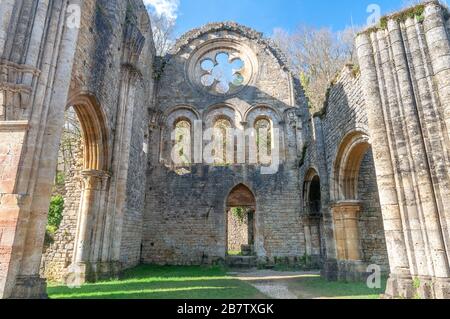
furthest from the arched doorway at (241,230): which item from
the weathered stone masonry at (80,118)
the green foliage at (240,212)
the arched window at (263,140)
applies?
the weathered stone masonry at (80,118)

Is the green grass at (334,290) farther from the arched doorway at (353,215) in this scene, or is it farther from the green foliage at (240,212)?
the green foliage at (240,212)

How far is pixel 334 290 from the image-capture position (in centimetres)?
662

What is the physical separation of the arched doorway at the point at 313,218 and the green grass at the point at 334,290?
388 cm

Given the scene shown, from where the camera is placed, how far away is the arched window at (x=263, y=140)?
13927 millimetres

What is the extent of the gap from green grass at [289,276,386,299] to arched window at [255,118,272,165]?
652 centimetres

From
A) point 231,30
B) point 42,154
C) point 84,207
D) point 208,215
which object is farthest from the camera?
point 231,30

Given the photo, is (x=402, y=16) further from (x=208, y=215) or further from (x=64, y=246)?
(x=64, y=246)

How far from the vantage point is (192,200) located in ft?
42.1

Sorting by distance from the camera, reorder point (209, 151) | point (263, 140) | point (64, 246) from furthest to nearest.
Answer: point (263, 140) → point (209, 151) → point (64, 246)

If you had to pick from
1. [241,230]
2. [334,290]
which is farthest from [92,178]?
[241,230]

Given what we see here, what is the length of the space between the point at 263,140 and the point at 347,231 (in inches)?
340
